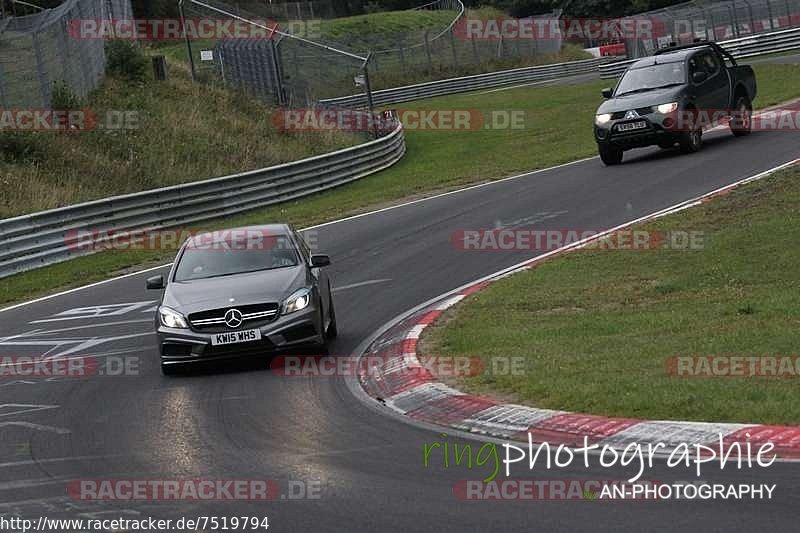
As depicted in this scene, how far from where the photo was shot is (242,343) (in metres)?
12.2

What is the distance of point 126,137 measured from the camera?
33.8 m

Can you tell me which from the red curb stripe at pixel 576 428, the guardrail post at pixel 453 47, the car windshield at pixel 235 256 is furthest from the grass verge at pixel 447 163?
the guardrail post at pixel 453 47

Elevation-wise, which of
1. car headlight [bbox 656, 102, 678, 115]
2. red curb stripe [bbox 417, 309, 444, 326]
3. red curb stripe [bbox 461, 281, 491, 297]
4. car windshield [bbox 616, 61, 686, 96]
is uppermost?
car windshield [bbox 616, 61, 686, 96]

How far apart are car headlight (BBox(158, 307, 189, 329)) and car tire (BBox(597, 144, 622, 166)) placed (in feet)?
47.9

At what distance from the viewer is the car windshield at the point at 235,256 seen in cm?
1339

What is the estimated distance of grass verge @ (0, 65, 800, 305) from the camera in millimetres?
22312

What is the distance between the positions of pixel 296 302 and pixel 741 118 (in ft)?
56.5

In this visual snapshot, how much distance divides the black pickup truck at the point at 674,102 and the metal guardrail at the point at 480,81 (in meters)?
30.6

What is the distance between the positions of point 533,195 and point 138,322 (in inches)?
386

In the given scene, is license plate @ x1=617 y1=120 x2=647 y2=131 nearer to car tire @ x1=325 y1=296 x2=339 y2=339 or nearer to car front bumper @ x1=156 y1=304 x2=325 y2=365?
car tire @ x1=325 y1=296 x2=339 y2=339

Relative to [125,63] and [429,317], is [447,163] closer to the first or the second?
[125,63]

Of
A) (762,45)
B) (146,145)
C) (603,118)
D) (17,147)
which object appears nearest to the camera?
(603,118)

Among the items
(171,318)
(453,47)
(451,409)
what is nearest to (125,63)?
(171,318)

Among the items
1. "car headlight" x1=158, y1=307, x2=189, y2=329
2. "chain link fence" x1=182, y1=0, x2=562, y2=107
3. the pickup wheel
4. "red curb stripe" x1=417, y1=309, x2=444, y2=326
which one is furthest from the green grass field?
"chain link fence" x1=182, y1=0, x2=562, y2=107
